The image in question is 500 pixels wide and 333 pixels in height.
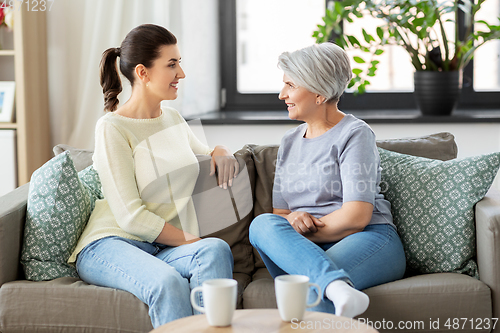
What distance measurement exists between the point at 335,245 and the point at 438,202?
40cm

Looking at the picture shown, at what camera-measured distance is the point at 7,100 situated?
2.79 m

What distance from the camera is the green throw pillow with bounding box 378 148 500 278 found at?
5.31ft

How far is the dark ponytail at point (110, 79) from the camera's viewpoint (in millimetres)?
1753

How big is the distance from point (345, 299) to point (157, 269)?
21.1 inches

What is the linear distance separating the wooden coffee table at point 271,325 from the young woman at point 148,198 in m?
0.33

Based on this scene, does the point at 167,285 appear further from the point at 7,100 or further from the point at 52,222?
the point at 7,100

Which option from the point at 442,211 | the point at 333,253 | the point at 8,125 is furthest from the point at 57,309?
the point at 8,125

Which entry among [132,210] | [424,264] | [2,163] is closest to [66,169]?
[132,210]

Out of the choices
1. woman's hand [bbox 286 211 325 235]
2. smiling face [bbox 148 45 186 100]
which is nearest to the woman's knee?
woman's hand [bbox 286 211 325 235]

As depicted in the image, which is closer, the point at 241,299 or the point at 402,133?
the point at 241,299

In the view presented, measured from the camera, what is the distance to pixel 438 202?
5.45ft

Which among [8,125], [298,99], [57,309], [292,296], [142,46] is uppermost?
[142,46]

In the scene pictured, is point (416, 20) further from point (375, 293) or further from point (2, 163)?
point (2, 163)

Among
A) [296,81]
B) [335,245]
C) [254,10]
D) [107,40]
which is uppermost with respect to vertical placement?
[254,10]
